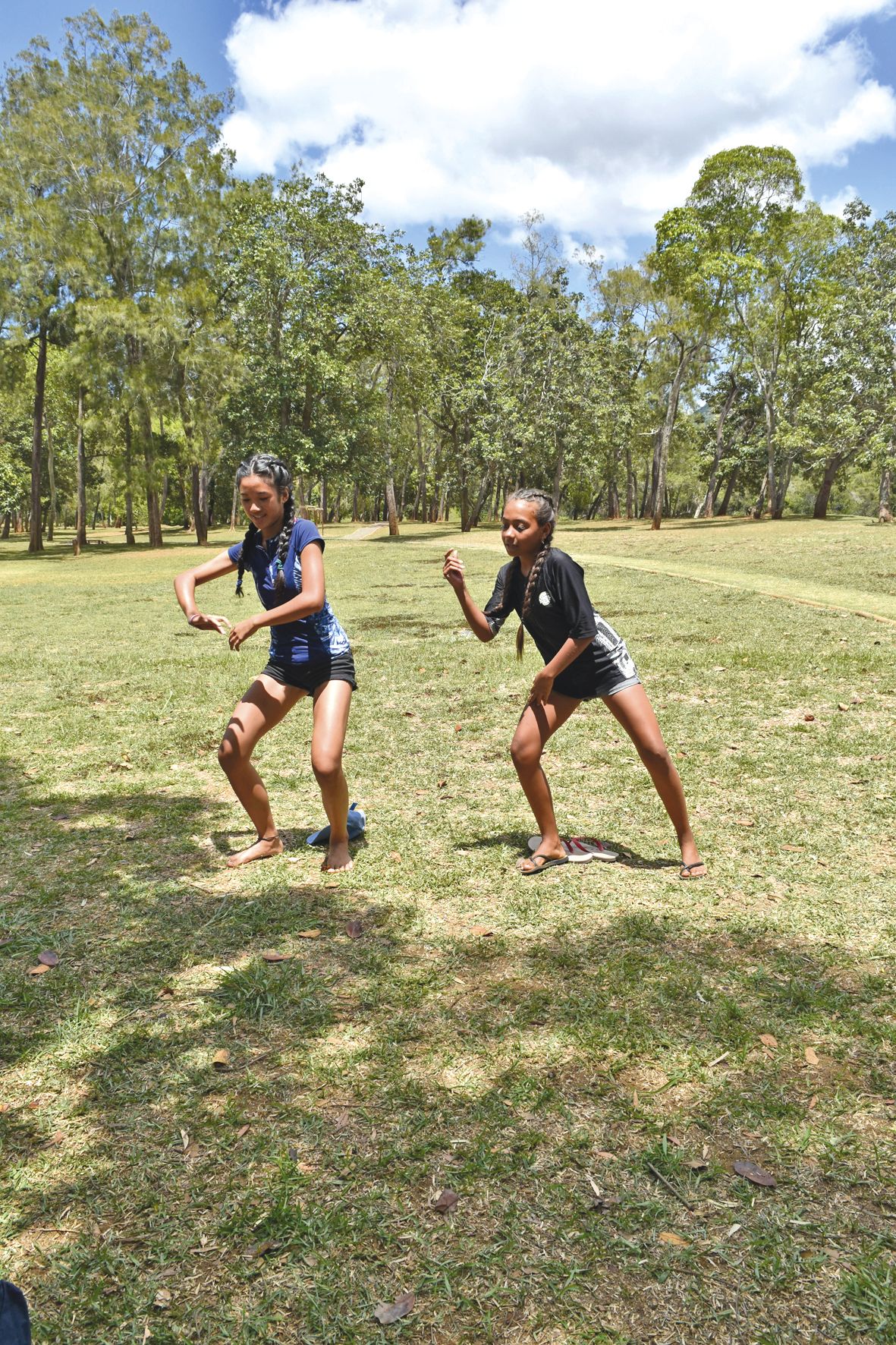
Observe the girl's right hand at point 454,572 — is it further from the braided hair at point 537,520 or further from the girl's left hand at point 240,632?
the girl's left hand at point 240,632

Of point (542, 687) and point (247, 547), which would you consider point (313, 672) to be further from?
point (542, 687)

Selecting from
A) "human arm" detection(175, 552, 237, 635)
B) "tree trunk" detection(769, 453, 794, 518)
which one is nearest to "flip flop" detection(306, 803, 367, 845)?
"human arm" detection(175, 552, 237, 635)

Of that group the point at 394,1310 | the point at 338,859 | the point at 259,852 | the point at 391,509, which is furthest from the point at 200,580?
the point at 391,509

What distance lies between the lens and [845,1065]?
3.05 meters

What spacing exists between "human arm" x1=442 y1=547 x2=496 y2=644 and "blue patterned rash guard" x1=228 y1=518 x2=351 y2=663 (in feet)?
2.25

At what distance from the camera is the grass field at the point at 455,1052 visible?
223cm

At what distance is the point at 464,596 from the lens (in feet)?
14.5

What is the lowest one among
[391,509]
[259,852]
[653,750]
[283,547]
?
[259,852]

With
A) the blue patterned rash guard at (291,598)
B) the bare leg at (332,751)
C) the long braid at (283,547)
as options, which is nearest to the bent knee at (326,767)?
the bare leg at (332,751)

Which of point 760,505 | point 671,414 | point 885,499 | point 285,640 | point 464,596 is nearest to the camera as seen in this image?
point 464,596

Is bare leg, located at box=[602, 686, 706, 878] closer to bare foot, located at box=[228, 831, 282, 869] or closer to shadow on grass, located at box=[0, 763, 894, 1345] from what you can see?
shadow on grass, located at box=[0, 763, 894, 1345]

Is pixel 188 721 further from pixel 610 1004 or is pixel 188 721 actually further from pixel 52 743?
pixel 610 1004

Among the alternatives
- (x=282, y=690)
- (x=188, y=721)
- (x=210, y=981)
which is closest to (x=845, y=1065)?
(x=210, y=981)

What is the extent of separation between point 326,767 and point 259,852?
0.86 metres
